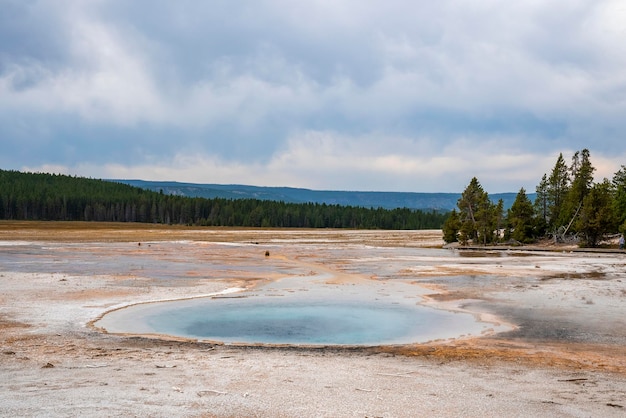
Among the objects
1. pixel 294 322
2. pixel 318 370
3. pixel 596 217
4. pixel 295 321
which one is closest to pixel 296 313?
pixel 295 321

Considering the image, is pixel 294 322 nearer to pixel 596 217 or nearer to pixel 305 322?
pixel 305 322

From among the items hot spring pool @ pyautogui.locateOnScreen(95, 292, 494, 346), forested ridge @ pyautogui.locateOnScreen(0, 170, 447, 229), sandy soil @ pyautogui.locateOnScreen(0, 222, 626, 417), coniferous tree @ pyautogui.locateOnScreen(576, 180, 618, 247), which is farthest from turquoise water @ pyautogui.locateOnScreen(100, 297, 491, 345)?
forested ridge @ pyautogui.locateOnScreen(0, 170, 447, 229)

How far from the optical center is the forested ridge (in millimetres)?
159750

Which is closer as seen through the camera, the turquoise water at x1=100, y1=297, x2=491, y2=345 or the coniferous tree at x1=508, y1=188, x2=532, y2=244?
the turquoise water at x1=100, y1=297, x2=491, y2=345

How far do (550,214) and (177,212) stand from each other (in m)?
123

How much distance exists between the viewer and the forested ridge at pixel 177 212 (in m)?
160

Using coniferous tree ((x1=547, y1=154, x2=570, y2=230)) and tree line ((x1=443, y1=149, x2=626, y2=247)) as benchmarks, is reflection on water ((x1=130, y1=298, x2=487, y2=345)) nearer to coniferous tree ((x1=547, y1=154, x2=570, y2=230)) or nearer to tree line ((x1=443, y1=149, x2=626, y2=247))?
tree line ((x1=443, y1=149, x2=626, y2=247))

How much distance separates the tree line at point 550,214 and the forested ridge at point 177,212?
99.0 m

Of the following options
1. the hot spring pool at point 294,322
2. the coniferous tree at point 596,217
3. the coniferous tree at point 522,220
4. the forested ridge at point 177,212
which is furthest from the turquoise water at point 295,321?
the forested ridge at point 177,212

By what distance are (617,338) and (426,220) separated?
16596 cm

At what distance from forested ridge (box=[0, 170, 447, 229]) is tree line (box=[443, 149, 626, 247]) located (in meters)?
99.0

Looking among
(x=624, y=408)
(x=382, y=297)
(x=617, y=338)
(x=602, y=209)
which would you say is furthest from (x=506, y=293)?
(x=602, y=209)

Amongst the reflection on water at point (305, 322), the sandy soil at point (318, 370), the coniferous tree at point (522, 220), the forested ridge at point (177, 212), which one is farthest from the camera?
the forested ridge at point (177, 212)

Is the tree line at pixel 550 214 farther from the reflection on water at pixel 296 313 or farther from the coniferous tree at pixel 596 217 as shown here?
the reflection on water at pixel 296 313
